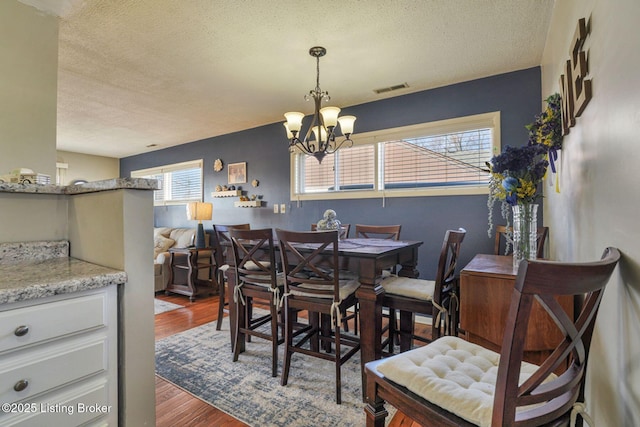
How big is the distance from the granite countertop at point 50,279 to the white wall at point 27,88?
928 mm

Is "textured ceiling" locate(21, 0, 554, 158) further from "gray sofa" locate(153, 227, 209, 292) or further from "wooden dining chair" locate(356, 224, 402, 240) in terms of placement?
"gray sofa" locate(153, 227, 209, 292)

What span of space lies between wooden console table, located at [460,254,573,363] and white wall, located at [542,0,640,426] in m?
0.22

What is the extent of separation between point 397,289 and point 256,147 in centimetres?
336

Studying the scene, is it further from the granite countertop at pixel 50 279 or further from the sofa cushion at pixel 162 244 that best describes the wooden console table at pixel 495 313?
the sofa cushion at pixel 162 244

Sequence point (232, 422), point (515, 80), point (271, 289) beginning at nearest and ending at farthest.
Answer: point (232, 422)
point (271, 289)
point (515, 80)

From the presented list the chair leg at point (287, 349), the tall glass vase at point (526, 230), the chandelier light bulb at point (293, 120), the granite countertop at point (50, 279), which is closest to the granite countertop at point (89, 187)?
the granite countertop at point (50, 279)

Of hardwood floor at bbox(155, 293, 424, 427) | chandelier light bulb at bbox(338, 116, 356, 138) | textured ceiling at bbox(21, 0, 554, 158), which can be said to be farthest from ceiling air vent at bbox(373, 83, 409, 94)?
hardwood floor at bbox(155, 293, 424, 427)

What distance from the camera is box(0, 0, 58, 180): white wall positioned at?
1.81 metres

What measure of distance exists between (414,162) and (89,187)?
294 cm

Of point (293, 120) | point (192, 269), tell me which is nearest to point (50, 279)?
point (293, 120)

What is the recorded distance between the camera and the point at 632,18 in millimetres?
757

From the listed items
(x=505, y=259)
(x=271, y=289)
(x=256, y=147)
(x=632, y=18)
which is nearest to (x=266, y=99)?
(x=256, y=147)

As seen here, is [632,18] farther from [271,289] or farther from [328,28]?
[271,289]

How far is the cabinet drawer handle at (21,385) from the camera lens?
0.88 m
